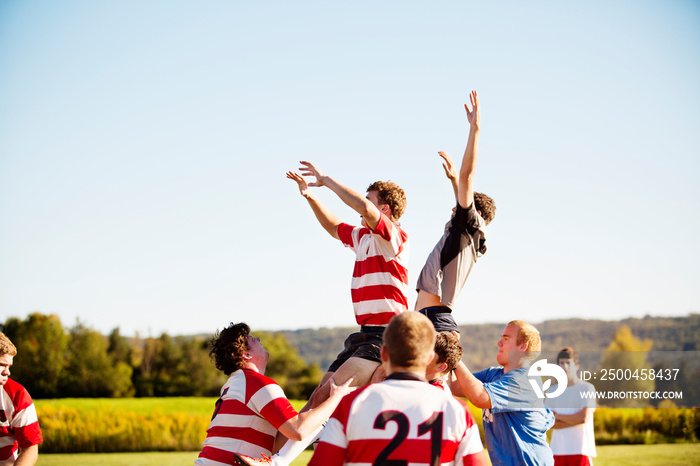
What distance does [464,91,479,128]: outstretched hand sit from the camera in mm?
5629

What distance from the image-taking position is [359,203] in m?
5.30

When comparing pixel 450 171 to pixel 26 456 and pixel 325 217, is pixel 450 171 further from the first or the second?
pixel 26 456

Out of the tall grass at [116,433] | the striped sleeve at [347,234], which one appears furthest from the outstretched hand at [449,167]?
the tall grass at [116,433]

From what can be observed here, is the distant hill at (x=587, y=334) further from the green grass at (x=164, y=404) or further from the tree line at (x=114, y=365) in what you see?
the green grass at (x=164, y=404)

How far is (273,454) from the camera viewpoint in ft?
17.6

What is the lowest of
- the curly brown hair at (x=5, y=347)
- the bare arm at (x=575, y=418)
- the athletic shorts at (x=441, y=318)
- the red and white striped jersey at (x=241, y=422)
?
the bare arm at (x=575, y=418)

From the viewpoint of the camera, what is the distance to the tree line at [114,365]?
135ft

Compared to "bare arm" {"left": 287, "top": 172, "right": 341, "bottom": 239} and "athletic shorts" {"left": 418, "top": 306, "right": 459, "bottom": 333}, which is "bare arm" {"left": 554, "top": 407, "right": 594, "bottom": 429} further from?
"bare arm" {"left": 287, "top": 172, "right": 341, "bottom": 239}

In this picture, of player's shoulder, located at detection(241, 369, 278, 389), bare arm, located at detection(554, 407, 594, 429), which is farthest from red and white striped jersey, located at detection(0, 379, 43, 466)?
bare arm, located at detection(554, 407, 594, 429)

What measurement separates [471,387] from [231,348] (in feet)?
6.70

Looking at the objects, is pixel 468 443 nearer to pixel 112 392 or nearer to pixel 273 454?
pixel 273 454

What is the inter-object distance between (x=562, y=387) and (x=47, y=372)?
1578 inches

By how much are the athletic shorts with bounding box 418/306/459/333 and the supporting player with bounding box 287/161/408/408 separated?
0.77ft

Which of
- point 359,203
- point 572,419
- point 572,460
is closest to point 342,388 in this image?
point 359,203
